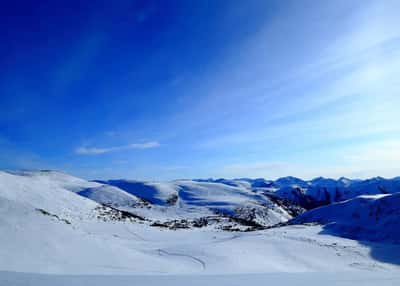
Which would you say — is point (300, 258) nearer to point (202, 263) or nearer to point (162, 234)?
point (202, 263)

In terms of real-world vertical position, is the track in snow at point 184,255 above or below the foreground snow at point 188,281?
below

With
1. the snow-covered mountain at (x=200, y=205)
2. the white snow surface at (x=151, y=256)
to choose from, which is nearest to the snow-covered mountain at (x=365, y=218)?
the white snow surface at (x=151, y=256)

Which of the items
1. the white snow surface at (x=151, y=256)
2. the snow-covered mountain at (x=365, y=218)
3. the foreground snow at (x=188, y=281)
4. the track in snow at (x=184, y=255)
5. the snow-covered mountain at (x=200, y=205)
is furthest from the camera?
the snow-covered mountain at (x=200, y=205)

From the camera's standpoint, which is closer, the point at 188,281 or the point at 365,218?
the point at 188,281

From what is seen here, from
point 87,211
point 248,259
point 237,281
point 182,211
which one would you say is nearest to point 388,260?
point 248,259

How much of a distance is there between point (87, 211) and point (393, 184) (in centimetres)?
20915

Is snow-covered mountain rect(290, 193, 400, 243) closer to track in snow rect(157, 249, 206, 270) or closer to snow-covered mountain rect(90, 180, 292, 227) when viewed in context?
snow-covered mountain rect(90, 180, 292, 227)

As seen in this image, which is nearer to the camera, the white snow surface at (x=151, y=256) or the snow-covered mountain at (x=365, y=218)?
the white snow surface at (x=151, y=256)

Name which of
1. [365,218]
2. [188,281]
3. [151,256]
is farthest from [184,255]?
[365,218]

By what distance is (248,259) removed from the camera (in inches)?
655

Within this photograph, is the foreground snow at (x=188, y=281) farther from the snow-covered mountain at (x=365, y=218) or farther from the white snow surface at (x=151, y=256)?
the snow-covered mountain at (x=365, y=218)

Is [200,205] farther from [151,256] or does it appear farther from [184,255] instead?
[151,256]

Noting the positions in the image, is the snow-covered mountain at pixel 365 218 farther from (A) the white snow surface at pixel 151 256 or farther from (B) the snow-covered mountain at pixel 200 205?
(B) the snow-covered mountain at pixel 200 205

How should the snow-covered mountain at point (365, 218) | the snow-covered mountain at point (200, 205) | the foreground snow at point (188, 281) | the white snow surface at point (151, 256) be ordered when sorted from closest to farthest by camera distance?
the foreground snow at point (188, 281), the white snow surface at point (151, 256), the snow-covered mountain at point (365, 218), the snow-covered mountain at point (200, 205)
